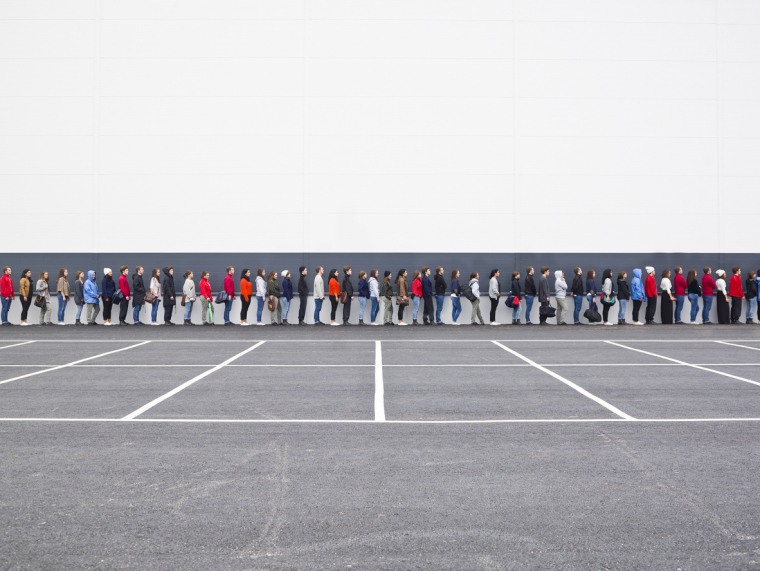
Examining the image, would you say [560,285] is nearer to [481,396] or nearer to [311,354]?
[311,354]

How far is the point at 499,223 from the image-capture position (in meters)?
21.8

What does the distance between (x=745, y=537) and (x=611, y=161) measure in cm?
2038

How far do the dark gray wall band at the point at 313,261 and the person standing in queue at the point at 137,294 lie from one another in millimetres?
1248

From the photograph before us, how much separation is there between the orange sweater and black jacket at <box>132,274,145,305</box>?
3.21 meters

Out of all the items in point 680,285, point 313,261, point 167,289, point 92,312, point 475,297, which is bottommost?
point 92,312

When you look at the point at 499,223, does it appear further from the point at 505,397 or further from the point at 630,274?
Result: the point at 505,397

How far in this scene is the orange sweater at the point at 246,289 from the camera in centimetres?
2039

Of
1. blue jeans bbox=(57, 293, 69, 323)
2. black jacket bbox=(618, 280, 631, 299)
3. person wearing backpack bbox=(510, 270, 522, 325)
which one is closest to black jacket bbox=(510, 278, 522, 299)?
person wearing backpack bbox=(510, 270, 522, 325)

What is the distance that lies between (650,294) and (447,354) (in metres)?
11.4

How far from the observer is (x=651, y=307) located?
69.3 ft

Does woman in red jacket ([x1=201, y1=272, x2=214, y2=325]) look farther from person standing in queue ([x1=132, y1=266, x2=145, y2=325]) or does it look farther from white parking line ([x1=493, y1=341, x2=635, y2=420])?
white parking line ([x1=493, y1=341, x2=635, y2=420])

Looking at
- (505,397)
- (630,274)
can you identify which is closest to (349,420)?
(505,397)

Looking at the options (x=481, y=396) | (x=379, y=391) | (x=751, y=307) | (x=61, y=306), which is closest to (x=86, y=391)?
(x=379, y=391)

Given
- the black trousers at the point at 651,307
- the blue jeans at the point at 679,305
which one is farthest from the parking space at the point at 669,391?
the blue jeans at the point at 679,305
